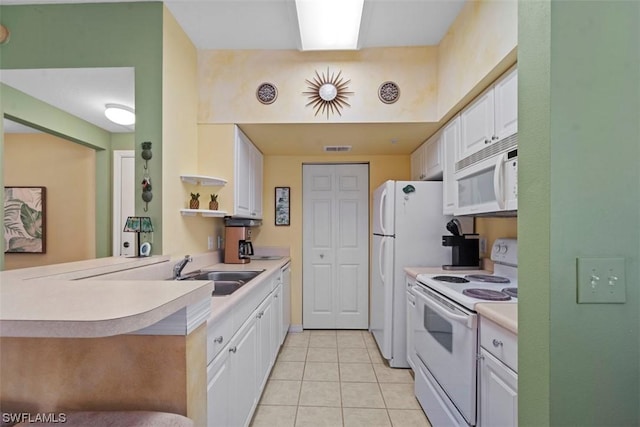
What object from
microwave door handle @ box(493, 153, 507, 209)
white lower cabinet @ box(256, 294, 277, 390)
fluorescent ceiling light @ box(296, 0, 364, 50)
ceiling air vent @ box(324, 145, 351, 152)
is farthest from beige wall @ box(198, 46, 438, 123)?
white lower cabinet @ box(256, 294, 277, 390)

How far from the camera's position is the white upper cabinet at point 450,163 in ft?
7.46

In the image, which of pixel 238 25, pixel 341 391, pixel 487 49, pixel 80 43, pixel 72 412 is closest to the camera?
pixel 72 412

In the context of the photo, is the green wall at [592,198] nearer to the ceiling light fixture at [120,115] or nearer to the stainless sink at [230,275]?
the stainless sink at [230,275]

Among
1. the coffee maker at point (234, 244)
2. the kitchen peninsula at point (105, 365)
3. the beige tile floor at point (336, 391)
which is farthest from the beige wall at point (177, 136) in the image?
the beige tile floor at point (336, 391)

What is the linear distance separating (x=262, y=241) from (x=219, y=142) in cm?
151

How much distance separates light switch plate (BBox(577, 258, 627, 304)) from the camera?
2.45 feet

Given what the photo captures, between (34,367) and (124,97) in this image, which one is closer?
(34,367)

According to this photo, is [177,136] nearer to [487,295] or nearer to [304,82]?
[304,82]

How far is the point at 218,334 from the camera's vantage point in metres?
1.28

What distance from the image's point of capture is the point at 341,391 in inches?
90.0

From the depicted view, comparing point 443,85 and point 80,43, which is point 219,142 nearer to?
point 80,43

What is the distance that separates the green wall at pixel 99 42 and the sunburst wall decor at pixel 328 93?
3.66 feet

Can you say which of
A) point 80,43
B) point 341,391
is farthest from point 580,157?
point 80,43

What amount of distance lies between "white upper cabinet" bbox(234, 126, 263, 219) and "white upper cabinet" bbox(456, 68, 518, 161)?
1809 mm
